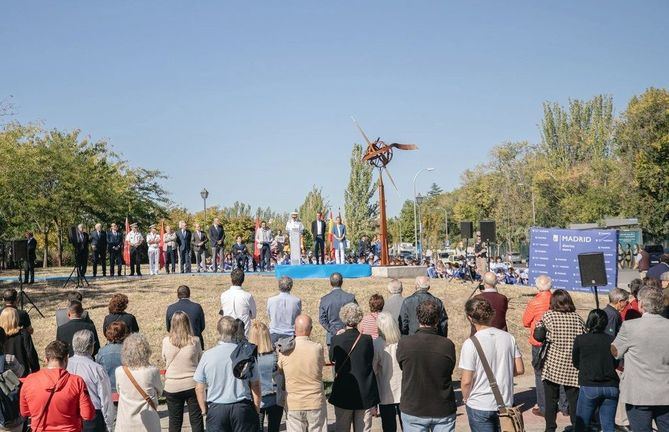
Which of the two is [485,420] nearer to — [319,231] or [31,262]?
[319,231]

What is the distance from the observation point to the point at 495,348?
5938 millimetres

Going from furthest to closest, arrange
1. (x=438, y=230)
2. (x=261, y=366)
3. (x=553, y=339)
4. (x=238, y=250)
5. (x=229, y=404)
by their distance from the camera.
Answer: (x=438, y=230) → (x=238, y=250) → (x=553, y=339) → (x=261, y=366) → (x=229, y=404)

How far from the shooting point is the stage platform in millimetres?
23750

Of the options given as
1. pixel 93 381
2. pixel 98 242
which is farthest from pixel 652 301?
pixel 98 242

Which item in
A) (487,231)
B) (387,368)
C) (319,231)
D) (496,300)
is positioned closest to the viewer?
(387,368)

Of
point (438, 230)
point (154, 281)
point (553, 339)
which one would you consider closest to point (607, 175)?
point (438, 230)

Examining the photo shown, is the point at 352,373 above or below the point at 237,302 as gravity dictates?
below

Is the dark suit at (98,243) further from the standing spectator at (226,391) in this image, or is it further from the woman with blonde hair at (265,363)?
the standing spectator at (226,391)

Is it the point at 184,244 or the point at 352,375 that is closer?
the point at 352,375

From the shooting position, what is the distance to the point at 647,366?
6.43 m

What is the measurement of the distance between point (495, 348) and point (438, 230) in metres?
88.1

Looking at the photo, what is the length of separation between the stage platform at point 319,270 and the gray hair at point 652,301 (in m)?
17.3

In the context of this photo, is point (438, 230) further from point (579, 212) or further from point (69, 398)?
point (69, 398)

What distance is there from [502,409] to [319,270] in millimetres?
18220
